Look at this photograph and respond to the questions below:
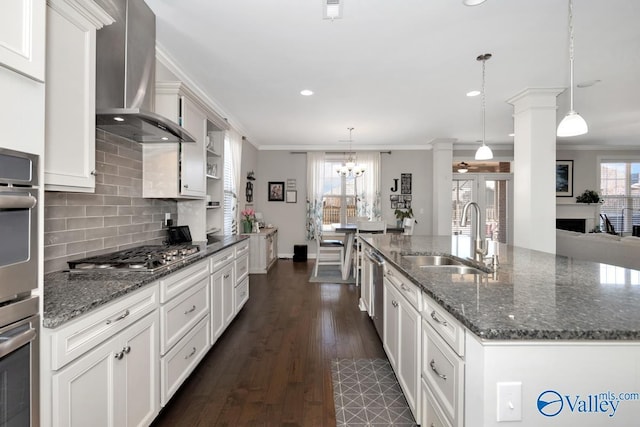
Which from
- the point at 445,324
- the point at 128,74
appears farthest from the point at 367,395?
the point at 128,74

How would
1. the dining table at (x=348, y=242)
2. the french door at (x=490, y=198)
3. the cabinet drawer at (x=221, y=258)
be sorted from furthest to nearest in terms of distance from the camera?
the french door at (x=490, y=198) → the dining table at (x=348, y=242) → the cabinet drawer at (x=221, y=258)

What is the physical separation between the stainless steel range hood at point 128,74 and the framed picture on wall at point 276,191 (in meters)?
4.95

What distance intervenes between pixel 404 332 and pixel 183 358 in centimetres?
139

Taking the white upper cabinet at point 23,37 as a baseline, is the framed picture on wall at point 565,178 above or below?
above

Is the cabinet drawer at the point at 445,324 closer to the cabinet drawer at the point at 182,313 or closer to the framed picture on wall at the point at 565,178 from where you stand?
the cabinet drawer at the point at 182,313

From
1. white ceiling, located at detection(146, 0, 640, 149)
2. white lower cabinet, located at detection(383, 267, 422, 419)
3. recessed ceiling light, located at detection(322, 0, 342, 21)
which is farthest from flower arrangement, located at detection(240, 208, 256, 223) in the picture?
recessed ceiling light, located at detection(322, 0, 342, 21)

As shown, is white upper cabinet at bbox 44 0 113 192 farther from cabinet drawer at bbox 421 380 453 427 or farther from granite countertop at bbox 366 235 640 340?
cabinet drawer at bbox 421 380 453 427

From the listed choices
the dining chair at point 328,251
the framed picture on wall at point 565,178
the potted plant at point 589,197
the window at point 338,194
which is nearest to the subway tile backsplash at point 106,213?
the dining chair at point 328,251

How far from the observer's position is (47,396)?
3.28ft

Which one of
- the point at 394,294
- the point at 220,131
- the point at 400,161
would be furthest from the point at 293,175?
the point at 394,294

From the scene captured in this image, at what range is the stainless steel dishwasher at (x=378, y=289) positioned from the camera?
2.47m

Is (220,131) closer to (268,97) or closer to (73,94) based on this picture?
(268,97)

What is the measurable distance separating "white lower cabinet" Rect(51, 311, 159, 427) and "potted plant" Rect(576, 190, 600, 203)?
28.7 feet

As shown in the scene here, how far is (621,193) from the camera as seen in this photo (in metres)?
7.23
